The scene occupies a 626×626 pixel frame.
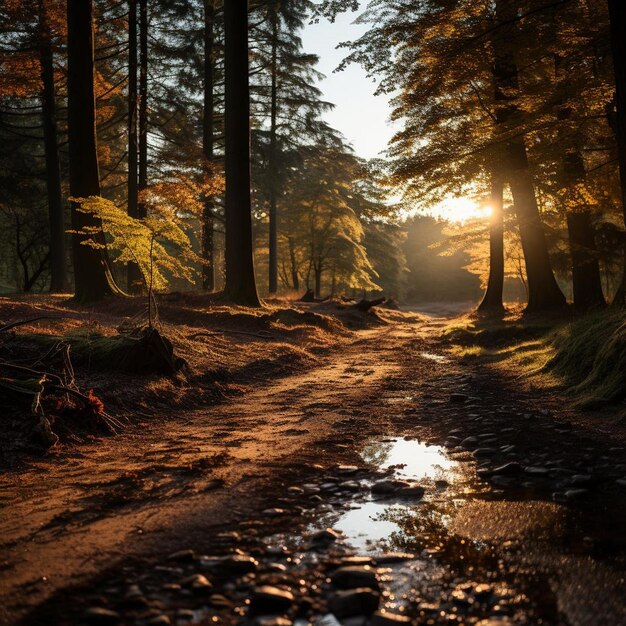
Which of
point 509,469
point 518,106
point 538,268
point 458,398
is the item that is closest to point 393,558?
point 509,469

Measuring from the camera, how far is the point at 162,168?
20484 mm

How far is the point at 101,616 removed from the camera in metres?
2.33

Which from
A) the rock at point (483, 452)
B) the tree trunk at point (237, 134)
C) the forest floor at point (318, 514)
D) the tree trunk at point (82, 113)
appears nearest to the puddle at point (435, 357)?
the forest floor at point (318, 514)

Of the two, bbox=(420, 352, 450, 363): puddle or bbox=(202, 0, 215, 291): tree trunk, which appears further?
bbox=(202, 0, 215, 291): tree trunk

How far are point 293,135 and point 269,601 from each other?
28.8 m

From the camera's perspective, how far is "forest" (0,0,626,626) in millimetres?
2688

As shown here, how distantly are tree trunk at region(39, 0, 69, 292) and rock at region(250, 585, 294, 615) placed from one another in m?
21.7

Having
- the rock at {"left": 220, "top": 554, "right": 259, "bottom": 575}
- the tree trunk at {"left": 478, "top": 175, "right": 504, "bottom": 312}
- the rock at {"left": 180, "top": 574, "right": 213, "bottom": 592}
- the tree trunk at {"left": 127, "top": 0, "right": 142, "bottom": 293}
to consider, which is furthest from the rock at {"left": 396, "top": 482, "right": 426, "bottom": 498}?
the tree trunk at {"left": 478, "top": 175, "right": 504, "bottom": 312}

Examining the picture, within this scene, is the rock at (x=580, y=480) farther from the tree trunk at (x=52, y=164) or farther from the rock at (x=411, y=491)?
the tree trunk at (x=52, y=164)

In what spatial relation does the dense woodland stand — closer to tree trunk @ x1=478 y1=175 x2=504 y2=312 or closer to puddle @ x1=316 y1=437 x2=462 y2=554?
tree trunk @ x1=478 y1=175 x2=504 y2=312

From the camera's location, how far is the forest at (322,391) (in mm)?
2688

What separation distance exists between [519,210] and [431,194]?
2830 mm

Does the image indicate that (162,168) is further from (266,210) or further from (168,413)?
(168,413)

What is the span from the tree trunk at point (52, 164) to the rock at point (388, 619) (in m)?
22.1
